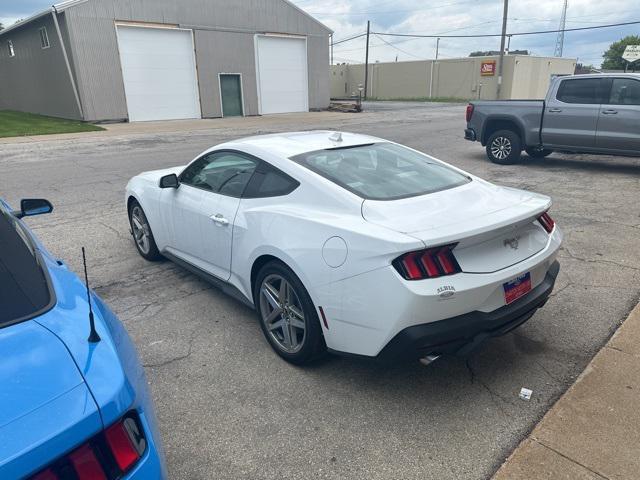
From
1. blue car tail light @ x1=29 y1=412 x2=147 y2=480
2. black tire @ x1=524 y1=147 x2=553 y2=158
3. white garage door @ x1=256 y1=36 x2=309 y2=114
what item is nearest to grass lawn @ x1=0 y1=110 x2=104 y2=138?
white garage door @ x1=256 y1=36 x2=309 y2=114

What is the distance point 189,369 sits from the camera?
342cm

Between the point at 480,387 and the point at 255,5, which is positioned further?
the point at 255,5

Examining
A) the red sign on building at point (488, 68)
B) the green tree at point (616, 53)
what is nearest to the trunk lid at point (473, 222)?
the red sign on building at point (488, 68)

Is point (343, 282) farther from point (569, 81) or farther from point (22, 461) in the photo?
point (569, 81)

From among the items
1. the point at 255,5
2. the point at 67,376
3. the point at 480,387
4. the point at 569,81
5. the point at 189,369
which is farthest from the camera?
the point at 255,5

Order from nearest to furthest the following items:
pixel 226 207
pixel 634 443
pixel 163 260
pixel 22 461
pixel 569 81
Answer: pixel 22 461, pixel 634 443, pixel 226 207, pixel 163 260, pixel 569 81

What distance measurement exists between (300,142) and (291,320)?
1.49 meters

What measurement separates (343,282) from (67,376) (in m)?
1.59

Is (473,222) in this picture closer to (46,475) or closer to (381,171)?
(381,171)

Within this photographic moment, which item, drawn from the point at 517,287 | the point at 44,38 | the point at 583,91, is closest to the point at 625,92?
the point at 583,91

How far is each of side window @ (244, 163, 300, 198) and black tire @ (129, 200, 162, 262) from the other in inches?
75.0

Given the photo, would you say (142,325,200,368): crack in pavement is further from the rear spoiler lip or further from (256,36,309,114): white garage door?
(256,36,309,114): white garage door

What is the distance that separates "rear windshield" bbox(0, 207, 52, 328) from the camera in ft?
6.22

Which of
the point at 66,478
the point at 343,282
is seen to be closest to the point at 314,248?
the point at 343,282
